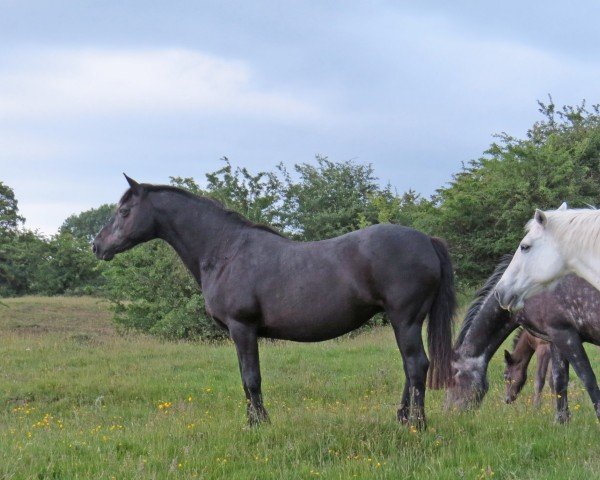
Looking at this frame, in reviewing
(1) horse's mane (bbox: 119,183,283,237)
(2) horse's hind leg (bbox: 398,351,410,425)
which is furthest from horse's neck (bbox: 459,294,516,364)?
(1) horse's mane (bbox: 119,183,283,237)

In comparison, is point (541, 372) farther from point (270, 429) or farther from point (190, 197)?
point (190, 197)

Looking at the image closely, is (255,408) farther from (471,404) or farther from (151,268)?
(151,268)

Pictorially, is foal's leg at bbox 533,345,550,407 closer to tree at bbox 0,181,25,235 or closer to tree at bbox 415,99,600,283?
tree at bbox 415,99,600,283

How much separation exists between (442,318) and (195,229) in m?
2.81

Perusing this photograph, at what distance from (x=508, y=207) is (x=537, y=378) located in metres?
13.9

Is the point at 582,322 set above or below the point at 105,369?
above

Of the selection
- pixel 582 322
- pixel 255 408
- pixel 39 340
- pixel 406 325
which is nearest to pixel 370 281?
pixel 406 325

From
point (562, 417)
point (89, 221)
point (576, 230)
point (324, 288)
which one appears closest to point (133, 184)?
point (324, 288)

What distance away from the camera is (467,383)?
802 centimetres

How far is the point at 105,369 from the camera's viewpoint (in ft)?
39.0

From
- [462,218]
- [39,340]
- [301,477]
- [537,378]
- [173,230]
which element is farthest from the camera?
[462,218]

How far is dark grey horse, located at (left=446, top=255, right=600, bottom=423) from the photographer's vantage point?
643 centimetres

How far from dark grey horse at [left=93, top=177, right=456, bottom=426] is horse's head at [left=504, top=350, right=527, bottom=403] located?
97.6 inches

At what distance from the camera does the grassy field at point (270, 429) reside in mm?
4781
